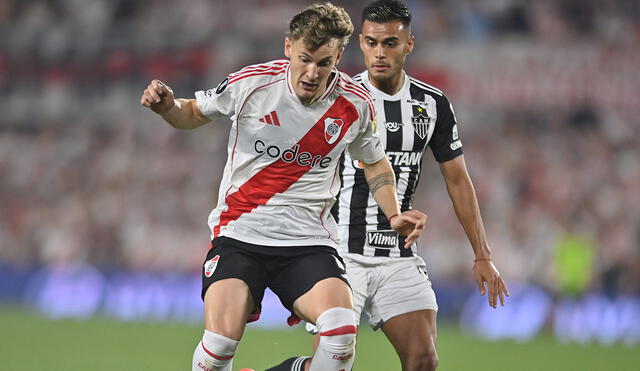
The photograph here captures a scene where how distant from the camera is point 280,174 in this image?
19.9ft

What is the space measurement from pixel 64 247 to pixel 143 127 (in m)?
2.84

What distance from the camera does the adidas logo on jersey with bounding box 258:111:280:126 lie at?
237 inches

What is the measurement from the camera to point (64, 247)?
1811 centimetres

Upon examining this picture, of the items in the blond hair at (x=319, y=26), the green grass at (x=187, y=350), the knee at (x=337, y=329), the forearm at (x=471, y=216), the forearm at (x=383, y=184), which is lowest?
the green grass at (x=187, y=350)

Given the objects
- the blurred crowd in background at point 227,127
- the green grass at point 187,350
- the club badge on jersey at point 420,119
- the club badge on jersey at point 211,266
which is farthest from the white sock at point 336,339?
the blurred crowd in background at point 227,127

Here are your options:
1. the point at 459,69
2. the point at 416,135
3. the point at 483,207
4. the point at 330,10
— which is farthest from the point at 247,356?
the point at 459,69

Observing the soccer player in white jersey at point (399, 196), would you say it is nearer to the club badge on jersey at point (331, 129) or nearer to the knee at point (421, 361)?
the knee at point (421, 361)

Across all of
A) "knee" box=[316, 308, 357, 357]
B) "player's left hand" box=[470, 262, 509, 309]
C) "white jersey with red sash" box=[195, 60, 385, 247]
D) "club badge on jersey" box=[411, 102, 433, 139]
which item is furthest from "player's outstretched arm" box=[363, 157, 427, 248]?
"player's left hand" box=[470, 262, 509, 309]

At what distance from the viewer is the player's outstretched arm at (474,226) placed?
6.95 meters

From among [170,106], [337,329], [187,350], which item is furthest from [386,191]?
[187,350]

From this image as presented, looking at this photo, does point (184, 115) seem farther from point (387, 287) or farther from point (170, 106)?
point (387, 287)

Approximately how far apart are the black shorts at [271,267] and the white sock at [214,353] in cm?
29

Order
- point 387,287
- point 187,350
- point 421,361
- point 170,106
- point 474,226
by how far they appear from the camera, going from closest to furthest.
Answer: point 170,106
point 421,361
point 387,287
point 474,226
point 187,350

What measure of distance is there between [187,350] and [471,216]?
528 cm
